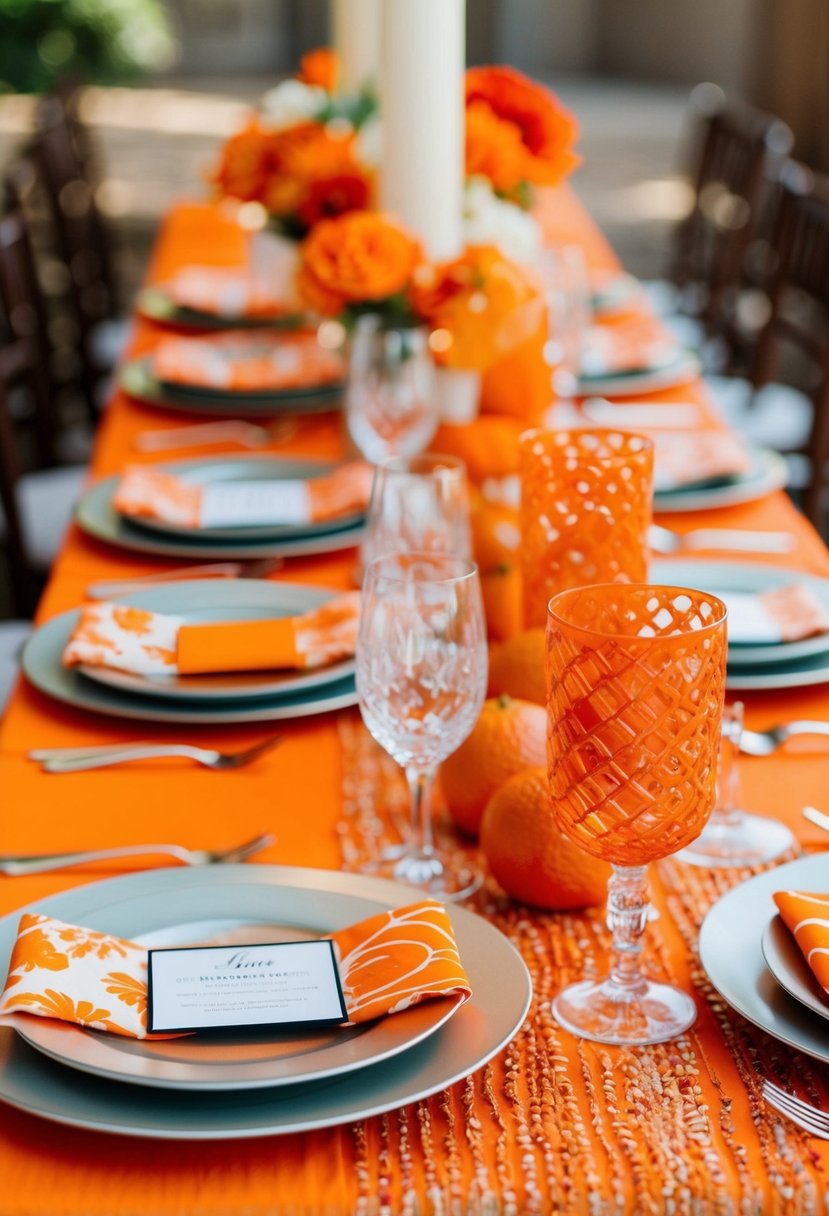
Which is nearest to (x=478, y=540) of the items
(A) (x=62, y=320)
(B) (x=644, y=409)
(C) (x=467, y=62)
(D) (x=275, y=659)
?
(D) (x=275, y=659)

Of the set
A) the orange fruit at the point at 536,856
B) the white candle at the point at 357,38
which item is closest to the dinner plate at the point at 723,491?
the orange fruit at the point at 536,856

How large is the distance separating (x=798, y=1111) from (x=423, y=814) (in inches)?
12.2

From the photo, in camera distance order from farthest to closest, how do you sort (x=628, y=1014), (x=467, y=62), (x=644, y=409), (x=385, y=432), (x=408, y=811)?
(x=467, y=62)
(x=644, y=409)
(x=385, y=432)
(x=408, y=811)
(x=628, y=1014)

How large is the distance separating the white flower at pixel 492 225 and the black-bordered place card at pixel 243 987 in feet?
4.44

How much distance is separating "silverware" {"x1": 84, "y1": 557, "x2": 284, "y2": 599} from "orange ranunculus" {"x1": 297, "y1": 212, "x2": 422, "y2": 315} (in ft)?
1.02

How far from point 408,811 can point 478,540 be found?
11.8 inches

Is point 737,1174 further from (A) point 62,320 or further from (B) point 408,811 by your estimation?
(A) point 62,320

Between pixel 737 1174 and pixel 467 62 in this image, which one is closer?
pixel 737 1174

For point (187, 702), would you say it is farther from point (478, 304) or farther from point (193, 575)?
→ point (478, 304)

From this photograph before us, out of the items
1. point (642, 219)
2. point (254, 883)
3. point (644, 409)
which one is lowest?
point (642, 219)

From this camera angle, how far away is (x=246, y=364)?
2.14m

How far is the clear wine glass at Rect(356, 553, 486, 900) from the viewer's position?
2.93 ft

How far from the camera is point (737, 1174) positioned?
70 centimetres

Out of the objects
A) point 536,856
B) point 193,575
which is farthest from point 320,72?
point 536,856
